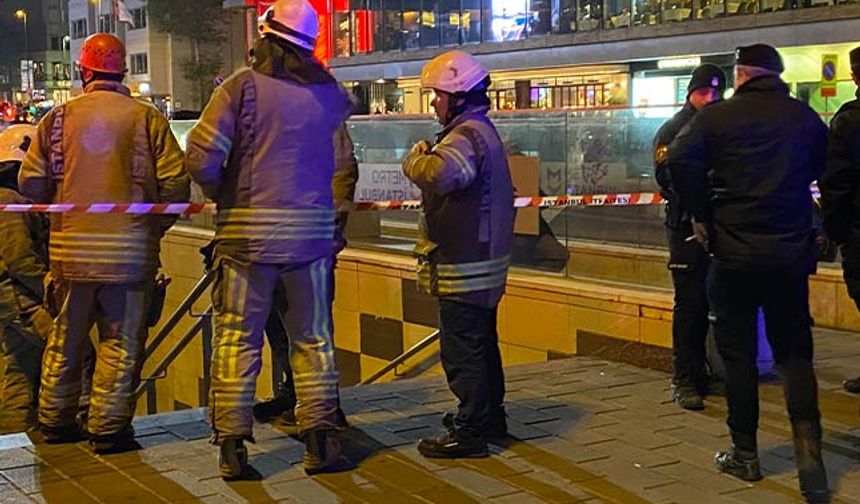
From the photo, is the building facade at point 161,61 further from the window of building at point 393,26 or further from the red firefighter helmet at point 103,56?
the red firefighter helmet at point 103,56

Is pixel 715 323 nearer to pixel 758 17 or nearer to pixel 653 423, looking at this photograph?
pixel 653 423

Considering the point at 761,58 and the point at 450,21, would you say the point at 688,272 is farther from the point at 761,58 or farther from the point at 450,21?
the point at 450,21

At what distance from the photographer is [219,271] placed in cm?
484

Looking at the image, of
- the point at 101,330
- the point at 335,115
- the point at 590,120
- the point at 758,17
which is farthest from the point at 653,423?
Result: the point at 758,17

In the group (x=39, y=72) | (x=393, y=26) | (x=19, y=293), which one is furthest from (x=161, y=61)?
(x=19, y=293)

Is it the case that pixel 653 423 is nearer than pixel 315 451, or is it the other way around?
pixel 315 451

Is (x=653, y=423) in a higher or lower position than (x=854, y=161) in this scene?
lower

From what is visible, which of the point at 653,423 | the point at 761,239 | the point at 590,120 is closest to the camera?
the point at 761,239

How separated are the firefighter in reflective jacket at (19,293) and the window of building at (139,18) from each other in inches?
2013

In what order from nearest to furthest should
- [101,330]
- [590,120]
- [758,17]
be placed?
1. [101,330]
2. [590,120]
3. [758,17]

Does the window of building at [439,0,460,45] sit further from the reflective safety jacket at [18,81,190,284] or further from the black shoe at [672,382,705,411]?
the reflective safety jacket at [18,81,190,284]

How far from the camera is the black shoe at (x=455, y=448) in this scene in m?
5.16

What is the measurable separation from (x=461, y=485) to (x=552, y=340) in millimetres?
3550

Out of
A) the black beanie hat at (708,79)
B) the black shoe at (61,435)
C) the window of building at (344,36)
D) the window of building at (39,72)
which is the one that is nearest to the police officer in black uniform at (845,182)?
the black beanie hat at (708,79)
